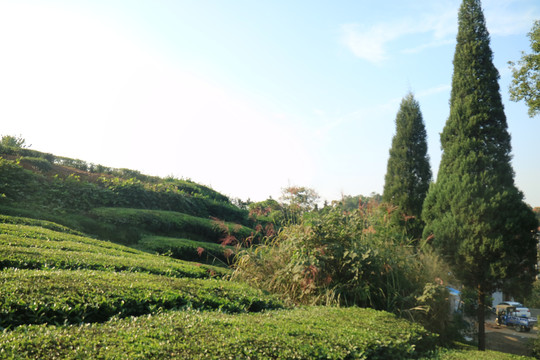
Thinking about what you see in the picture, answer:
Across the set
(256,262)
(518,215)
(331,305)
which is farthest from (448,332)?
(518,215)

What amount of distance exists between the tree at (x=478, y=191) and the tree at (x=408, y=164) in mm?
4341

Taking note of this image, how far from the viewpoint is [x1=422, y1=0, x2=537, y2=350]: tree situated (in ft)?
28.9

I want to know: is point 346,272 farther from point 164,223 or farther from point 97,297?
point 164,223

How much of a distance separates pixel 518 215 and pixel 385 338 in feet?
22.4

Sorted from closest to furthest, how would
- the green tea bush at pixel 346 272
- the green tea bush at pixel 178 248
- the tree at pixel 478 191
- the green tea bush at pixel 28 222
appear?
the green tea bush at pixel 346 272 → the green tea bush at pixel 28 222 → the tree at pixel 478 191 → the green tea bush at pixel 178 248

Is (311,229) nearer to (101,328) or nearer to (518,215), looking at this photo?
(101,328)

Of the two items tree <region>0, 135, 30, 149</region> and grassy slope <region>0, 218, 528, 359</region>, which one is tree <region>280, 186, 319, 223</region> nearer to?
grassy slope <region>0, 218, 528, 359</region>

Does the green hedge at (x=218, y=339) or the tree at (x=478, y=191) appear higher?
the tree at (x=478, y=191)

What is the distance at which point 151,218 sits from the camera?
428 inches

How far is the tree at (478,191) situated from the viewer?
8812 mm

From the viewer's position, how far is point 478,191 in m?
9.16

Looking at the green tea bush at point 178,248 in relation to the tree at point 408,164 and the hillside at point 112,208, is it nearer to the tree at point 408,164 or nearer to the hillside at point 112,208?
the hillside at point 112,208

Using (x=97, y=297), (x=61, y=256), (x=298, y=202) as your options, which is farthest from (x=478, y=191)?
(x=61, y=256)

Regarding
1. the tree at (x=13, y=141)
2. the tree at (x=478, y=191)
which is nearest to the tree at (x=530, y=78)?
the tree at (x=478, y=191)
